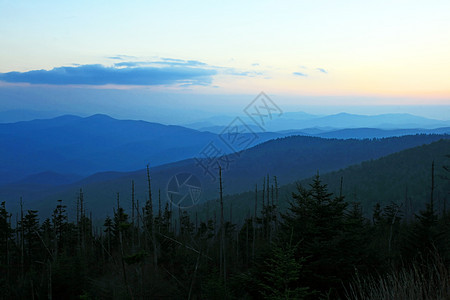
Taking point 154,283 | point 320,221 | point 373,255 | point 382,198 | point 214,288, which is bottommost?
point 382,198

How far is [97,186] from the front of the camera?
17175cm

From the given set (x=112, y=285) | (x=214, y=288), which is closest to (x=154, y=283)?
(x=112, y=285)

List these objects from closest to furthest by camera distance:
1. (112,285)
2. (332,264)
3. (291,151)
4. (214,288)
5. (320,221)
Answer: (332,264) < (320,221) < (214,288) < (112,285) < (291,151)

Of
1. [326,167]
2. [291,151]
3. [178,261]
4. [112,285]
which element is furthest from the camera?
[291,151]

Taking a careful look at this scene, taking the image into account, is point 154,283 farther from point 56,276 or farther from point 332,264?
point 332,264

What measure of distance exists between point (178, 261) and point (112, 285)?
1161 centimetres

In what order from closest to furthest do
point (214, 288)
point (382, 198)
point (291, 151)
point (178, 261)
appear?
point (214, 288) < point (178, 261) < point (382, 198) < point (291, 151)

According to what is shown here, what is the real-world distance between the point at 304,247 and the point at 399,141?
17199cm

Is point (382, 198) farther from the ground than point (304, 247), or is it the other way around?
point (304, 247)

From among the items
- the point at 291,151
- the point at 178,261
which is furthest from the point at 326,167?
the point at 178,261

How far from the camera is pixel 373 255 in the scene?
11047mm

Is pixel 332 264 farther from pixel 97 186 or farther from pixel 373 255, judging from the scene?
pixel 97 186

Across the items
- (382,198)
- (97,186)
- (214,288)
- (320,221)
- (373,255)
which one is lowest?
(97,186)

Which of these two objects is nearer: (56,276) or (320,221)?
(320,221)
